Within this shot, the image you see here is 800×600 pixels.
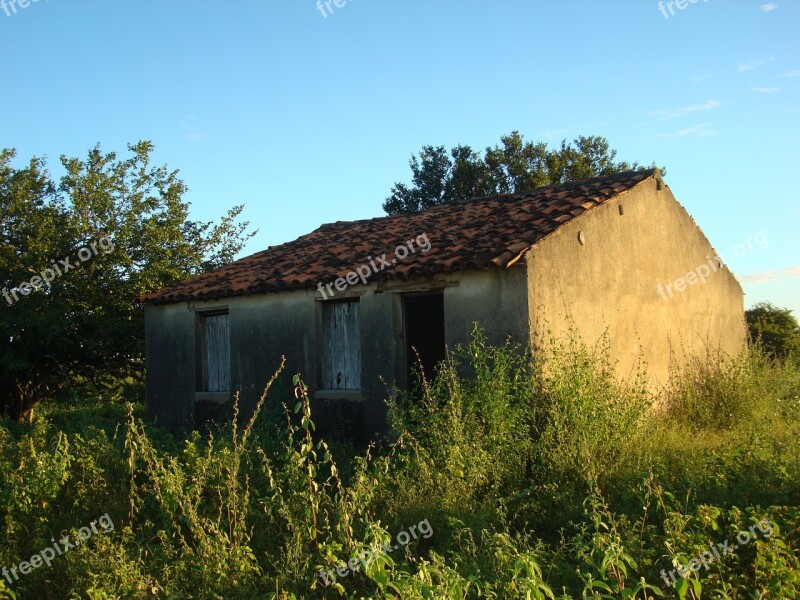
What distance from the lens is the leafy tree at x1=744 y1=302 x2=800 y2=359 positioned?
700 inches

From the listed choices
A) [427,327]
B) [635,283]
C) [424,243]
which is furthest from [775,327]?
[424,243]

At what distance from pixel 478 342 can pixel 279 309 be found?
3.75 metres

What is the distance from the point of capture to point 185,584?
5453 mm

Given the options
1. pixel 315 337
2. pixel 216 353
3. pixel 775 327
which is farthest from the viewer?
pixel 775 327

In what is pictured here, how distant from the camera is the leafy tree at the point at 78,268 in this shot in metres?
16.1

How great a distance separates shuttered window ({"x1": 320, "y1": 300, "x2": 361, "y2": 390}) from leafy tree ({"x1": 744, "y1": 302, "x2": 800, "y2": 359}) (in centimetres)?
1089

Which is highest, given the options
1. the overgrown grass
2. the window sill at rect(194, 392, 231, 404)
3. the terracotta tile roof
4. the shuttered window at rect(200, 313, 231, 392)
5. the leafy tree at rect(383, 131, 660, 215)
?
the leafy tree at rect(383, 131, 660, 215)

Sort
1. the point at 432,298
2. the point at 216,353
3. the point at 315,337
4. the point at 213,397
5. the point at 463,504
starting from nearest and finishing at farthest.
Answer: the point at 463,504 → the point at 315,337 → the point at 213,397 → the point at 216,353 → the point at 432,298

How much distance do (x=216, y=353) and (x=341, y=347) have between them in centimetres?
289

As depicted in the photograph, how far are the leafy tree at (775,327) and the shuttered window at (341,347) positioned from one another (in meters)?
10.9

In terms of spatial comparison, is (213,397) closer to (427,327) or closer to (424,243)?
(427,327)

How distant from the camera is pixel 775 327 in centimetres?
1894

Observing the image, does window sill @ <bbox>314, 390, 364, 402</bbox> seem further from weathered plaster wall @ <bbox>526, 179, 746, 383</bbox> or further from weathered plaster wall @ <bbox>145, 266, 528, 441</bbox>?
weathered plaster wall @ <bbox>526, 179, 746, 383</bbox>

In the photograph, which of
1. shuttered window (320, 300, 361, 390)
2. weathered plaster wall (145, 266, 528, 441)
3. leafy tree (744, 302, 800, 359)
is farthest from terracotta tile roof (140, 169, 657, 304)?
leafy tree (744, 302, 800, 359)
